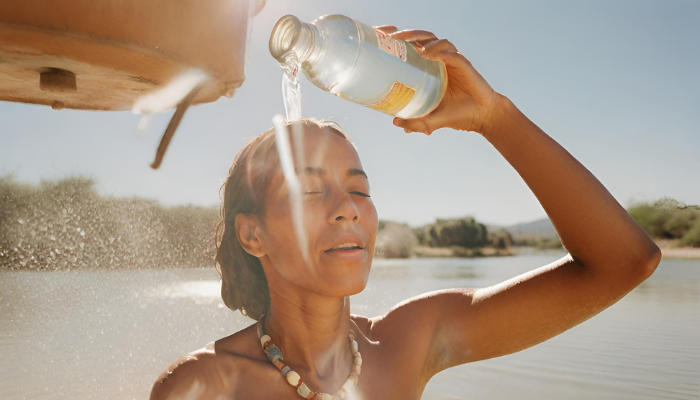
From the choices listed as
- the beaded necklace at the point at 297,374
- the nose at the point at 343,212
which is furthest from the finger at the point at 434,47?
the beaded necklace at the point at 297,374

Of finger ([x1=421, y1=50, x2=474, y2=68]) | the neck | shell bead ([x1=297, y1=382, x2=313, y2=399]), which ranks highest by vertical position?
finger ([x1=421, y1=50, x2=474, y2=68])

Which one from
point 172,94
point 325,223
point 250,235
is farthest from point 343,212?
point 172,94

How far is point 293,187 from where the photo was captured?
5.30 feet

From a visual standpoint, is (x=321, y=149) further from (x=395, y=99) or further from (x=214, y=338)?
(x=214, y=338)

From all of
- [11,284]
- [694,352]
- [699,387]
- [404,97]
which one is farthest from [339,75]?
[11,284]

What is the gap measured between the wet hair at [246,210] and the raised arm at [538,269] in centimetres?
41

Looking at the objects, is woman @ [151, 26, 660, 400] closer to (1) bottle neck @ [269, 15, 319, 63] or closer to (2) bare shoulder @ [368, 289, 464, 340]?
(2) bare shoulder @ [368, 289, 464, 340]

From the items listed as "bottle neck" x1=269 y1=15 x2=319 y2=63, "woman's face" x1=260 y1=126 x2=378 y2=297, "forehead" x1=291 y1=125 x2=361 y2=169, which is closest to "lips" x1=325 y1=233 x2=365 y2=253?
"woman's face" x1=260 y1=126 x2=378 y2=297

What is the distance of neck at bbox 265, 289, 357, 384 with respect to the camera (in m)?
1.71

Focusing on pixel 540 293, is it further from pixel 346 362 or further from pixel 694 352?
pixel 694 352

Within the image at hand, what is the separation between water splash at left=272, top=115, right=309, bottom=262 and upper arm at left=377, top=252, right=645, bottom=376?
1.83 feet

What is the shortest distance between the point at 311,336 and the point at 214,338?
5267 millimetres

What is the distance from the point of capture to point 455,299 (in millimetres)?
1883

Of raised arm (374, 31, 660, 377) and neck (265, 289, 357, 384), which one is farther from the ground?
raised arm (374, 31, 660, 377)
